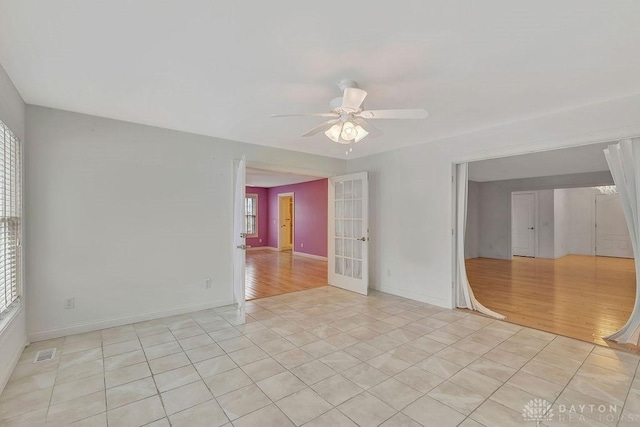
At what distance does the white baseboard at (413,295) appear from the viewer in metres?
A: 4.08

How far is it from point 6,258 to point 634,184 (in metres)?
5.63

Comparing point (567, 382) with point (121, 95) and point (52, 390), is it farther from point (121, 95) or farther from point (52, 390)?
point (121, 95)

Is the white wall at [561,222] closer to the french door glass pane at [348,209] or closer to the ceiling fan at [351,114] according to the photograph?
the french door glass pane at [348,209]

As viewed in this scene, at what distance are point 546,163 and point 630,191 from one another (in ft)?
10.9

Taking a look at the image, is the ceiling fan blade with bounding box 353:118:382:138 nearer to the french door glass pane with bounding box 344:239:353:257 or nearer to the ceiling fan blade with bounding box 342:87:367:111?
A: the ceiling fan blade with bounding box 342:87:367:111

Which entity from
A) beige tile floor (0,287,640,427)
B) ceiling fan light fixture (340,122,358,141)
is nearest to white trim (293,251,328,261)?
beige tile floor (0,287,640,427)

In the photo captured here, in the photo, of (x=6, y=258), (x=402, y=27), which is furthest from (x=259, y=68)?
(x=6, y=258)

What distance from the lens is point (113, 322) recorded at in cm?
332

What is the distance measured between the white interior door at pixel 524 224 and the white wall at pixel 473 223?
47.8 inches

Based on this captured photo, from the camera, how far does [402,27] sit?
5.50 feet

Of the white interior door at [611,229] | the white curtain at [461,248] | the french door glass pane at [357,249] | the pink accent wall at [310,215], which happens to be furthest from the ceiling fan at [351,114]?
the white interior door at [611,229]

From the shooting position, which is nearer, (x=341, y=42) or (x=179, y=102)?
(x=341, y=42)

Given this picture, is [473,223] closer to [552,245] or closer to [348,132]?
[552,245]

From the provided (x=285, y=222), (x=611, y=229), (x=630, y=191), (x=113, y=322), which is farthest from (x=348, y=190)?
(x=611, y=229)
